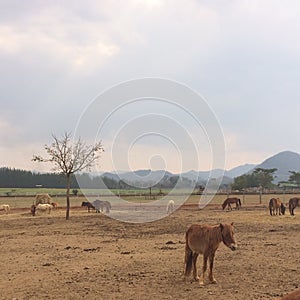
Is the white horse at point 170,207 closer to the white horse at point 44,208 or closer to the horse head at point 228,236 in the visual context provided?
the white horse at point 44,208

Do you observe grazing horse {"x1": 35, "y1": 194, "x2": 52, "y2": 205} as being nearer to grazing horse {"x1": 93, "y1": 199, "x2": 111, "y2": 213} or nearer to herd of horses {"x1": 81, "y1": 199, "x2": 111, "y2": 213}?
herd of horses {"x1": 81, "y1": 199, "x2": 111, "y2": 213}

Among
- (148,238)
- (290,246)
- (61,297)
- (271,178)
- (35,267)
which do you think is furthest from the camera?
(271,178)

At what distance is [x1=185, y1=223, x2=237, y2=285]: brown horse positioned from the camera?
9.43 m

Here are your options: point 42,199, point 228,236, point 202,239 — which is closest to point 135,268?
point 202,239

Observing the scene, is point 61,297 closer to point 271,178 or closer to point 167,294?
point 167,294

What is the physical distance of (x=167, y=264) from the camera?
38.9 ft

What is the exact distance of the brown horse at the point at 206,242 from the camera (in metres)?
9.43

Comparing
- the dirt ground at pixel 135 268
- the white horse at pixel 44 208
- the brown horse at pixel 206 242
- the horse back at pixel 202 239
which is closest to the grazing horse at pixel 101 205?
the white horse at pixel 44 208

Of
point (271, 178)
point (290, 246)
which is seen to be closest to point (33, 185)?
point (271, 178)

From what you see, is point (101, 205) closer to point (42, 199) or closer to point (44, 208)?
point (44, 208)

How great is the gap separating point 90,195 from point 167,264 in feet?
141

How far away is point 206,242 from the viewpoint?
380 inches

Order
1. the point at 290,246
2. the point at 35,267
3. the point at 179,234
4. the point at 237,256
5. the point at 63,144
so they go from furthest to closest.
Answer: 1. the point at 63,144
2. the point at 179,234
3. the point at 290,246
4. the point at 237,256
5. the point at 35,267

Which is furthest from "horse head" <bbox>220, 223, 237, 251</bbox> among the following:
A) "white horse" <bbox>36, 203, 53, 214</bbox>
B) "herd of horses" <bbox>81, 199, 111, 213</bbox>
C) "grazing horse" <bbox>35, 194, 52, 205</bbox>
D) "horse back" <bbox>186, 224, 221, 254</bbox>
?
"grazing horse" <bbox>35, 194, 52, 205</bbox>
